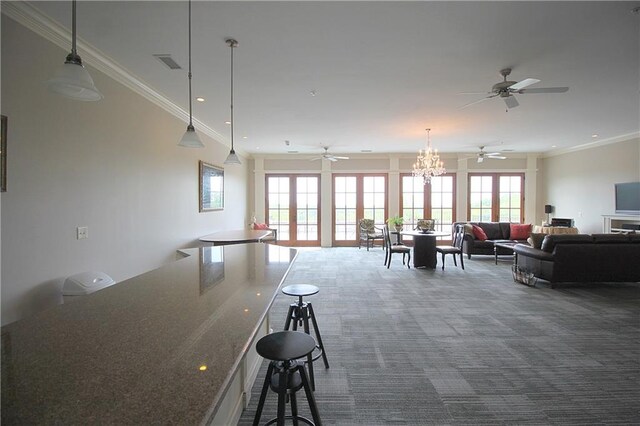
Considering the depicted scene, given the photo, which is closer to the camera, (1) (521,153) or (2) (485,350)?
(2) (485,350)

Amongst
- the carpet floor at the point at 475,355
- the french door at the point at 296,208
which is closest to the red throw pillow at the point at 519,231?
the carpet floor at the point at 475,355

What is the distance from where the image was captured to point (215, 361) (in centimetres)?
90

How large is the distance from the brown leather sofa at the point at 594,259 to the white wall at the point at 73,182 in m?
5.84

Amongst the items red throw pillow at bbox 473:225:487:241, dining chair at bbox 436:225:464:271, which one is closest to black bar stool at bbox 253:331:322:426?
dining chair at bbox 436:225:464:271

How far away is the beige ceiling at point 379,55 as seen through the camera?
2375mm

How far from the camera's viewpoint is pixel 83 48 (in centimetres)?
281

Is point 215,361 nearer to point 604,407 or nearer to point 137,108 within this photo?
point 604,407

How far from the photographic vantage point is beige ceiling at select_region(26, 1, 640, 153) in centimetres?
238

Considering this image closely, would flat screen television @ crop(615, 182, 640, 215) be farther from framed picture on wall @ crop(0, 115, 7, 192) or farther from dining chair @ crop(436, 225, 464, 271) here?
framed picture on wall @ crop(0, 115, 7, 192)

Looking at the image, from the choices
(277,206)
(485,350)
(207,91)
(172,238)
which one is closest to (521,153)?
(277,206)

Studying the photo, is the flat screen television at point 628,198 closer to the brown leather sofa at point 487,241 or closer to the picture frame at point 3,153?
the brown leather sofa at point 487,241

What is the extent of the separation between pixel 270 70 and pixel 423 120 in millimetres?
3156

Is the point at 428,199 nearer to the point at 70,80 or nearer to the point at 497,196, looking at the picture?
the point at 497,196

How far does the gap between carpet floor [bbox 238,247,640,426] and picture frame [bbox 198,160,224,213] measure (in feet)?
8.40
